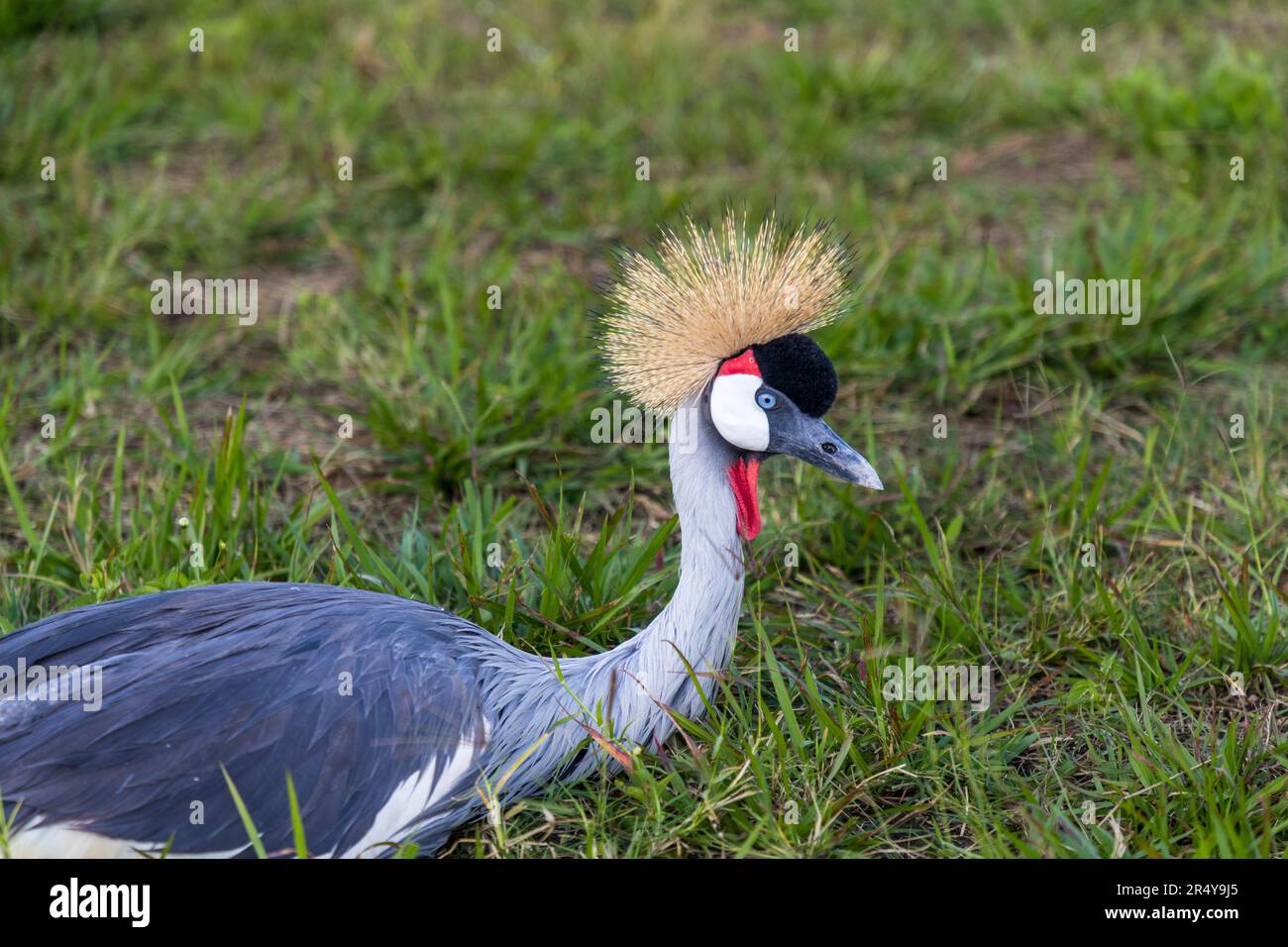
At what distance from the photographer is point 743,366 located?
9.22 ft

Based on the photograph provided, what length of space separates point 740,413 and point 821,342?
4.96 ft

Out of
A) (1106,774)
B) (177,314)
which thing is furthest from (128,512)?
(1106,774)

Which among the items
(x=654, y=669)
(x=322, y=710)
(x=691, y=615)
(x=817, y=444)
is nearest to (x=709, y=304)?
(x=817, y=444)

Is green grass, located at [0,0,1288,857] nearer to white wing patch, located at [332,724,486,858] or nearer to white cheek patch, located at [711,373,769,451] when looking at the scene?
white wing patch, located at [332,724,486,858]

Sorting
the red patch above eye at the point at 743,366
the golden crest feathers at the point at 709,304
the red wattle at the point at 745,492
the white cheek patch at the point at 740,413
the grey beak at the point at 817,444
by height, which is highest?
the golden crest feathers at the point at 709,304

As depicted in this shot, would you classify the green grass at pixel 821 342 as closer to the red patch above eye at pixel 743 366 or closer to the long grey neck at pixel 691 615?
the long grey neck at pixel 691 615

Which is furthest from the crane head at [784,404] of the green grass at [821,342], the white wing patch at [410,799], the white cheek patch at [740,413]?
the white wing patch at [410,799]

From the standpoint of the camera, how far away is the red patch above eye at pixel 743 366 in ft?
9.20

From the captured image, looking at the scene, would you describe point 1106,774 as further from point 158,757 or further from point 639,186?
point 639,186

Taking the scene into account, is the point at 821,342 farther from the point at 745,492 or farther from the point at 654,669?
the point at 654,669

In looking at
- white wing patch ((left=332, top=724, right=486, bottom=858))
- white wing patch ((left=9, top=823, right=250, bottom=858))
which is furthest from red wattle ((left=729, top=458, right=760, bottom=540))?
white wing patch ((left=9, top=823, right=250, bottom=858))

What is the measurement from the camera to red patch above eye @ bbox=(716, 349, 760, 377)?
9.20ft

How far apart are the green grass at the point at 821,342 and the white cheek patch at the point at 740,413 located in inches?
17.9

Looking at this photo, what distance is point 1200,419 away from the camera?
13.3 feet
